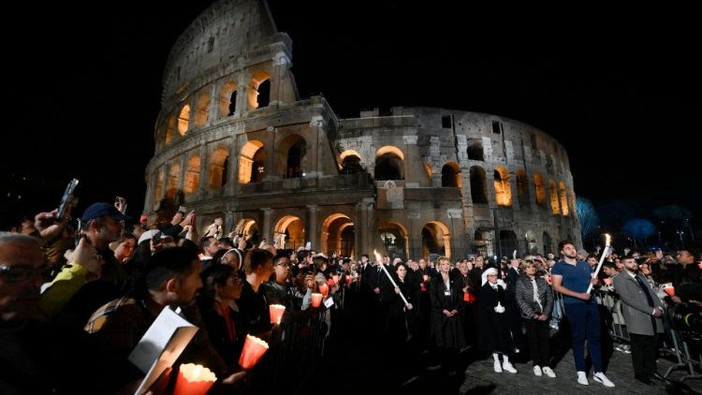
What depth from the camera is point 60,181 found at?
3456cm

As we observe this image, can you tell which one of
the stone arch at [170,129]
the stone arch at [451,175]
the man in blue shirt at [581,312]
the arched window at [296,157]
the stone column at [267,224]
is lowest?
Answer: the man in blue shirt at [581,312]

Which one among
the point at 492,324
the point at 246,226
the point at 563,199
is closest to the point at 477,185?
the point at 563,199

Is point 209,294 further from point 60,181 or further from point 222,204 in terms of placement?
point 60,181

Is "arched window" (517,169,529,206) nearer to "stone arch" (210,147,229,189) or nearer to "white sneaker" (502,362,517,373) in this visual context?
"stone arch" (210,147,229,189)

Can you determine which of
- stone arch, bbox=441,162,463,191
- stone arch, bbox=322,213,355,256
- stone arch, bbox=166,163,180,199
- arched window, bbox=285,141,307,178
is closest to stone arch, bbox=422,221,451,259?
stone arch, bbox=441,162,463,191

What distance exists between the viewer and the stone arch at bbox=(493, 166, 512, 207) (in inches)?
1077

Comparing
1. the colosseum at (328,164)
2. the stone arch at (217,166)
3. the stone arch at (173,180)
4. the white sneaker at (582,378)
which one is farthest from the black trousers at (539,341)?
the stone arch at (173,180)

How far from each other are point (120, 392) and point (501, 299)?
6.40m

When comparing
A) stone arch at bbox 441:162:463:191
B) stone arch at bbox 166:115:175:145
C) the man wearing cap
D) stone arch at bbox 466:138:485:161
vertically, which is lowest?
the man wearing cap

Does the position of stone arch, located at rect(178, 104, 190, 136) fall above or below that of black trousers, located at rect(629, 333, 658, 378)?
above

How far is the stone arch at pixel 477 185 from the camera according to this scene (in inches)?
1079

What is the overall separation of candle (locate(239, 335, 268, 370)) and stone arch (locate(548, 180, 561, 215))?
3402cm

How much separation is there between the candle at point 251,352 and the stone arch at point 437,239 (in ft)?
55.9

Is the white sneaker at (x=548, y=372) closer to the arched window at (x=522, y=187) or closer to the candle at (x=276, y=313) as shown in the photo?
the candle at (x=276, y=313)
